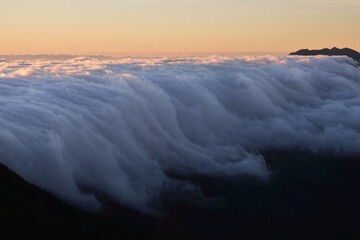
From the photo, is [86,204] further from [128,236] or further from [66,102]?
[66,102]

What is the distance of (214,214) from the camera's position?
157 m

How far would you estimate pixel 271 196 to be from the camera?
180500 millimetres

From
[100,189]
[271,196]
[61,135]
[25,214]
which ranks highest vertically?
[25,214]

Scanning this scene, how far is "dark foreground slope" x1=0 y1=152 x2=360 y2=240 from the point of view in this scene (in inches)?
3319

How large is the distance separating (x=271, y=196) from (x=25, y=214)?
115 metres

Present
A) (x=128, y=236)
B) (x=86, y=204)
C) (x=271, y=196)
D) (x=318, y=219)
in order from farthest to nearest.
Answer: (x=271, y=196) < (x=318, y=219) < (x=86, y=204) < (x=128, y=236)

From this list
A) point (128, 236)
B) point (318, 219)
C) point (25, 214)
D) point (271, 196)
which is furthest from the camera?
point (271, 196)

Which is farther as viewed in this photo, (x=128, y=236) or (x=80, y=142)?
(x=80, y=142)

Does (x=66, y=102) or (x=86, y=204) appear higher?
(x=66, y=102)

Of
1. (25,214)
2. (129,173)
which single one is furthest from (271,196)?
(25,214)

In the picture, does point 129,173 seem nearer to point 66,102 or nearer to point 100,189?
point 100,189

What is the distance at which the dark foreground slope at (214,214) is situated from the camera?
3319 inches

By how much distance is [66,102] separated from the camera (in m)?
184

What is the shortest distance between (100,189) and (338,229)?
65745 millimetres
